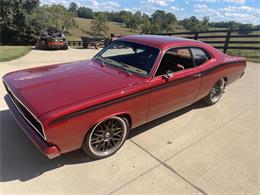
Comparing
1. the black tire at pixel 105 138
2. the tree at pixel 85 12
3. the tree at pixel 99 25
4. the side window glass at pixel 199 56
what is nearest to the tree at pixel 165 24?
the tree at pixel 99 25

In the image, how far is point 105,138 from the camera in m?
2.92

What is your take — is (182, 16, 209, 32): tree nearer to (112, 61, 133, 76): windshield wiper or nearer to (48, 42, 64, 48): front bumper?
(48, 42, 64, 48): front bumper

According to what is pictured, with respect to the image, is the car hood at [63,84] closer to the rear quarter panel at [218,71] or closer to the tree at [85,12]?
the rear quarter panel at [218,71]

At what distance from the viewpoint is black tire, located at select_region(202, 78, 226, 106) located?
4645 mm

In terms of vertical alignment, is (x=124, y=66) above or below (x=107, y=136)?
above

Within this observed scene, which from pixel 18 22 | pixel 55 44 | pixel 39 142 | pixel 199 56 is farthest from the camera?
pixel 18 22

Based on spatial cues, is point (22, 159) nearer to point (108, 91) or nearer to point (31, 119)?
point (31, 119)

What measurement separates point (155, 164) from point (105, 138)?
29.9 inches

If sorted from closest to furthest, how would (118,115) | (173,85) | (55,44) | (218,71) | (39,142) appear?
(39,142)
(118,115)
(173,85)
(218,71)
(55,44)

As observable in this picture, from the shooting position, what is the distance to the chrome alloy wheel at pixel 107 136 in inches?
110

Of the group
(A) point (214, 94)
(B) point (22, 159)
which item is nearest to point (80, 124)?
(B) point (22, 159)

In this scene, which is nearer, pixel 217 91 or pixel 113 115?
A: pixel 113 115

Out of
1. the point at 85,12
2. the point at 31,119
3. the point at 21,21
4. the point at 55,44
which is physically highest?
the point at 85,12

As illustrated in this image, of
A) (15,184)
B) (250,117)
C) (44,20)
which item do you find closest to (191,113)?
(250,117)
